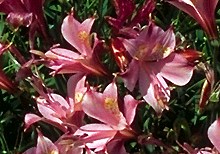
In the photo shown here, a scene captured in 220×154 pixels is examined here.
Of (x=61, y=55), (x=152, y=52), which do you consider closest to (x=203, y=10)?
(x=152, y=52)

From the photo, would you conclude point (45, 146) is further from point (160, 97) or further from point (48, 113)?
point (160, 97)

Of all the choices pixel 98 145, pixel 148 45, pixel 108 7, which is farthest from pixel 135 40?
pixel 108 7

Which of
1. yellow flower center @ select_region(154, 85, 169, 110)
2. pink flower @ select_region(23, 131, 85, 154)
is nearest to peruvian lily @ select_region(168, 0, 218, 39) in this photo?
yellow flower center @ select_region(154, 85, 169, 110)

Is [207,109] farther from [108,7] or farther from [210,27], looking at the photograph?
[108,7]

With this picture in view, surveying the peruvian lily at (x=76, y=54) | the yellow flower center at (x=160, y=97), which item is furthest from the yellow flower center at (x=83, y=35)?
the yellow flower center at (x=160, y=97)

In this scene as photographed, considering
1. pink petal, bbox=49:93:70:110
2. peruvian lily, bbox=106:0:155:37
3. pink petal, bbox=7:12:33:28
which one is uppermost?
pink petal, bbox=7:12:33:28

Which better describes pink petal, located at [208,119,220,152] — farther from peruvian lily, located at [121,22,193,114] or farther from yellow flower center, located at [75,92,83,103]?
yellow flower center, located at [75,92,83,103]

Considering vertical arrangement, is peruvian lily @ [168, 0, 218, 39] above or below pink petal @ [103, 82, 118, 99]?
above

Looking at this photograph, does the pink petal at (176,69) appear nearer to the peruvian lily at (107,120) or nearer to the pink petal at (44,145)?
the peruvian lily at (107,120)
